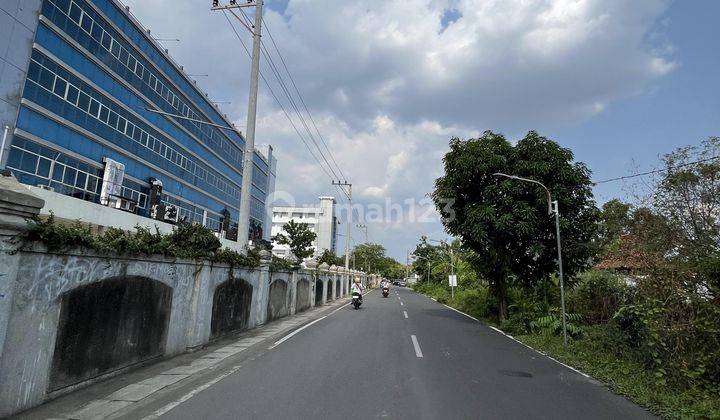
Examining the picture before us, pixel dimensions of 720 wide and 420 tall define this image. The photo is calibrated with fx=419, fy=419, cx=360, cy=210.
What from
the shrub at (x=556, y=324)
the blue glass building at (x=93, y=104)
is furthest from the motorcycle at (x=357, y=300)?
the blue glass building at (x=93, y=104)

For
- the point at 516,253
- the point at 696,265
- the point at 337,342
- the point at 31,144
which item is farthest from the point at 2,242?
the point at 31,144

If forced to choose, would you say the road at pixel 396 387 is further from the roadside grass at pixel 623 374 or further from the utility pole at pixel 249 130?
the utility pole at pixel 249 130

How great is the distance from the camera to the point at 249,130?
49.0 feet

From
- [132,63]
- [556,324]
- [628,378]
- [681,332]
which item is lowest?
[628,378]

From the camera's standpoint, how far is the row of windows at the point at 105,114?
27203mm

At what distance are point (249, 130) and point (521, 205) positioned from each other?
10.8 meters

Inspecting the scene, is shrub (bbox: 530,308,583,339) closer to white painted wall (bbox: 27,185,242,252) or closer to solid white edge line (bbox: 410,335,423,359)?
solid white edge line (bbox: 410,335,423,359)

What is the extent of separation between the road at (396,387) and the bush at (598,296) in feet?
15.0

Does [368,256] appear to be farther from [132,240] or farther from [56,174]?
[132,240]

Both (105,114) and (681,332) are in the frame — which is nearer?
(681,332)

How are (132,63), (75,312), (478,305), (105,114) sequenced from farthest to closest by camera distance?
(132,63) < (105,114) < (478,305) < (75,312)

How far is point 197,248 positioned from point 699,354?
10825mm

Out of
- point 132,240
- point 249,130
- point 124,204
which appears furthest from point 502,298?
point 124,204

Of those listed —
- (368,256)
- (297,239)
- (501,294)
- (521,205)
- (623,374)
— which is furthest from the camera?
(368,256)
